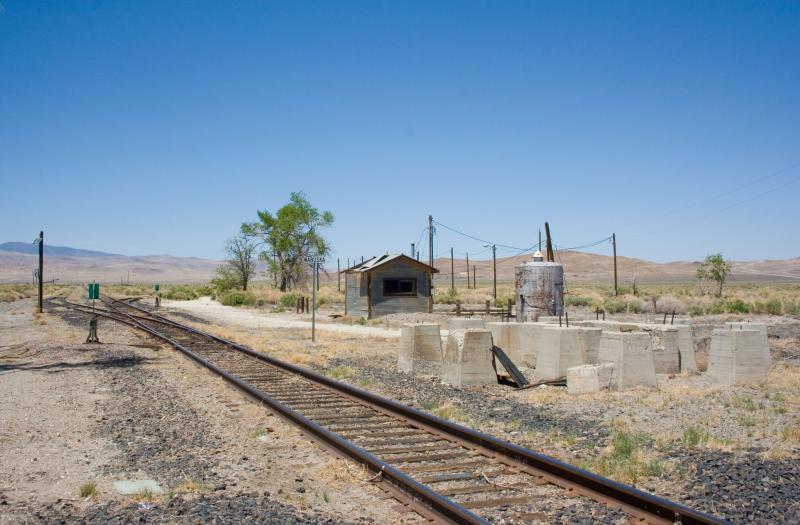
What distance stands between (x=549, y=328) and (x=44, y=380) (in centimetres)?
1018

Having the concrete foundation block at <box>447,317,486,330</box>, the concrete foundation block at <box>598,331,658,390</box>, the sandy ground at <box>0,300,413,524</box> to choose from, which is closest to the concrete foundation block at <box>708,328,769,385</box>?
the concrete foundation block at <box>598,331,658,390</box>

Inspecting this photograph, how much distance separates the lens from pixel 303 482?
7129 millimetres

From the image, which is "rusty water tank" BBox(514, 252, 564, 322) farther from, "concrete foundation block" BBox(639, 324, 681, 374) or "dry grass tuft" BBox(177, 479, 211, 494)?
"dry grass tuft" BBox(177, 479, 211, 494)

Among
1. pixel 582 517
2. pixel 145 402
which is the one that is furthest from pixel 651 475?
pixel 145 402

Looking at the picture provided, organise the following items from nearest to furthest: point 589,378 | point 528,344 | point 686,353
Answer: point 589,378, point 686,353, point 528,344

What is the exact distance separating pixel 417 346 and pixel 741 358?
22.2 feet

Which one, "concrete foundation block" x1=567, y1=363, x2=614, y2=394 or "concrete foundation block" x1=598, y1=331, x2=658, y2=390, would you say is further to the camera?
"concrete foundation block" x1=598, y1=331, x2=658, y2=390

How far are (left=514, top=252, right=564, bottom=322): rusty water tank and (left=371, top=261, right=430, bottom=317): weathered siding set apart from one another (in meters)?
17.3

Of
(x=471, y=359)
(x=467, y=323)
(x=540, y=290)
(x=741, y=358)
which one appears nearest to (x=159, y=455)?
(x=471, y=359)

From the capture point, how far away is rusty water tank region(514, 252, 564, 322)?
21.2m

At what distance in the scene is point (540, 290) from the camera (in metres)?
21.3

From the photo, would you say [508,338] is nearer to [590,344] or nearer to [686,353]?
[590,344]

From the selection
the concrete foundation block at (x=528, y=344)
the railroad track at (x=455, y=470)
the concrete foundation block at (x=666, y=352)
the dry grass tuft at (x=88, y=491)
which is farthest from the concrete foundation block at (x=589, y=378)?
the dry grass tuft at (x=88, y=491)

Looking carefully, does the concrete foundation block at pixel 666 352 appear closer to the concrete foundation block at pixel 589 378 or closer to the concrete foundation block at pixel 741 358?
the concrete foundation block at pixel 741 358
